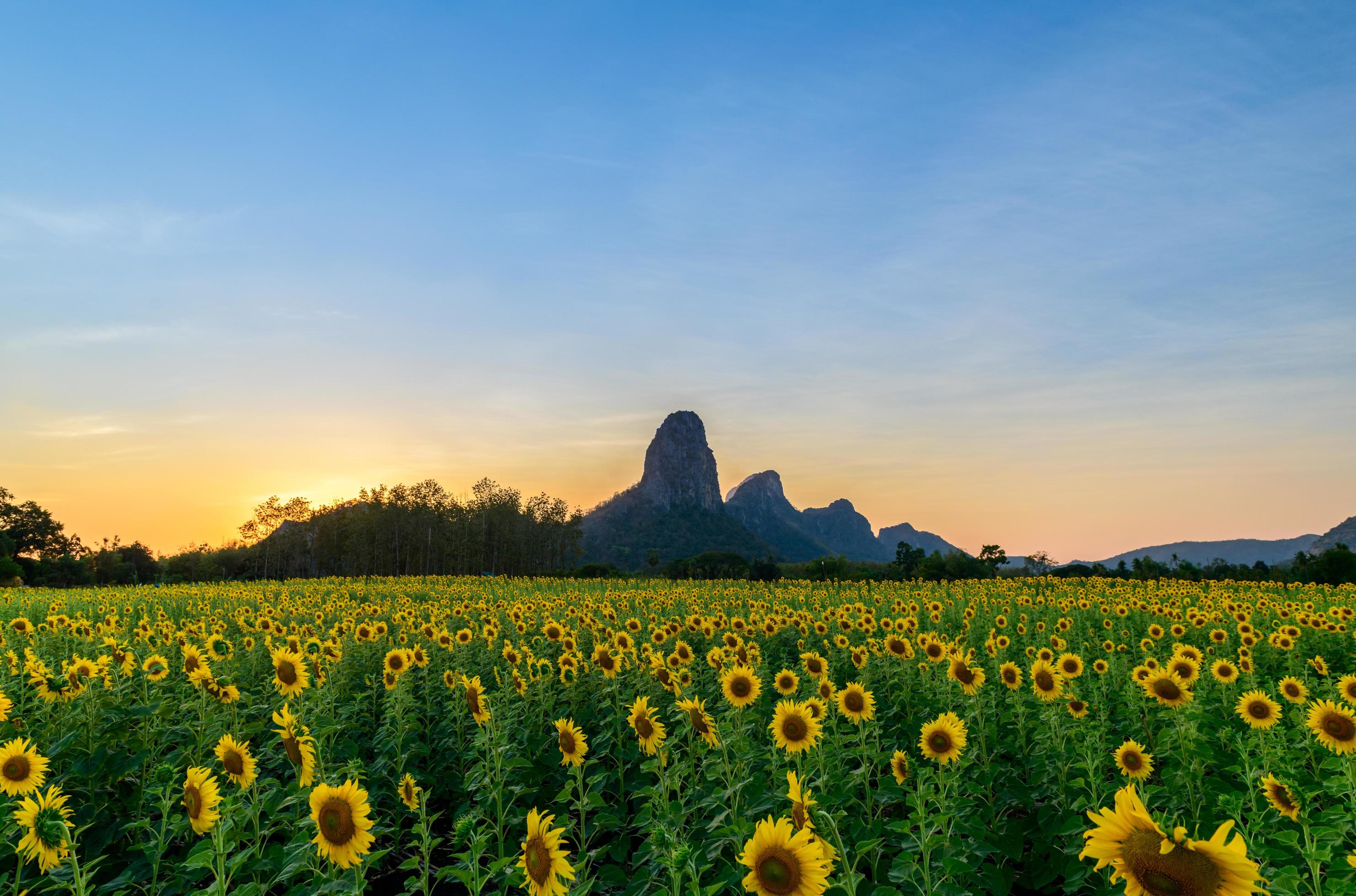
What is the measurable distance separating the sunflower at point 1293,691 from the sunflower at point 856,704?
3771 mm

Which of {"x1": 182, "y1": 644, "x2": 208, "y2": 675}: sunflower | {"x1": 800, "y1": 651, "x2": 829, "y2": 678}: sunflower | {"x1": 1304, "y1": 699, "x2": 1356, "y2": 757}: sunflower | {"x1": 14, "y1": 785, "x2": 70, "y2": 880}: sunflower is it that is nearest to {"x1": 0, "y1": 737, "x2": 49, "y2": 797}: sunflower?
{"x1": 14, "y1": 785, "x2": 70, "y2": 880}: sunflower

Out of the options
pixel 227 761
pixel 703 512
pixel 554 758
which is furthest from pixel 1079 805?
pixel 703 512

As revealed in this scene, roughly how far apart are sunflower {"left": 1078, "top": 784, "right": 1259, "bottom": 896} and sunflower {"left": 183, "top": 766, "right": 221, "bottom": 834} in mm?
4121

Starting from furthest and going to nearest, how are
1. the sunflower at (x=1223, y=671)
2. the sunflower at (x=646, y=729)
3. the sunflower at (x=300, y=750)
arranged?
the sunflower at (x=1223, y=671) → the sunflower at (x=646, y=729) → the sunflower at (x=300, y=750)

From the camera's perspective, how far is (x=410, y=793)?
419 cm

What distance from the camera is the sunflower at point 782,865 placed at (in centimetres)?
287

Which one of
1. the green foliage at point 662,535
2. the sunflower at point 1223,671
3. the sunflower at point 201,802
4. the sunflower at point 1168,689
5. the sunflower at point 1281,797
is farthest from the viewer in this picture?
the green foliage at point 662,535

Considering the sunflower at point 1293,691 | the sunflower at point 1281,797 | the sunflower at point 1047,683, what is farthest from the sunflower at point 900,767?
the sunflower at point 1293,691

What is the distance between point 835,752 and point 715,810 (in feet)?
3.18

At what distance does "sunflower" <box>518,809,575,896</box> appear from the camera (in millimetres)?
3189

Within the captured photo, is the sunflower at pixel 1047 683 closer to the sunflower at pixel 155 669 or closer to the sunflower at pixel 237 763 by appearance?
the sunflower at pixel 237 763

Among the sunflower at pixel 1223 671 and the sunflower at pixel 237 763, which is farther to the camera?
the sunflower at pixel 1223 671

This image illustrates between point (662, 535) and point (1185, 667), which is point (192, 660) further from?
point (662, 535)

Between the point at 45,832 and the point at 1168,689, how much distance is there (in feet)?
24.6
